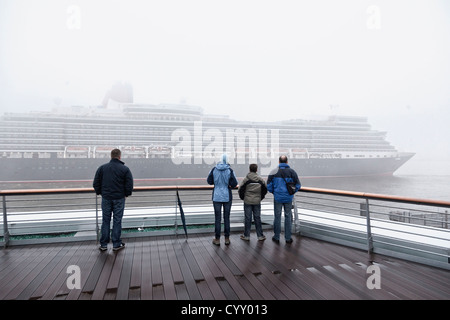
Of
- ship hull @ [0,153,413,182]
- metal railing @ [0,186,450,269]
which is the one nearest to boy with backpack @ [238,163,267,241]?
metal railing @ [0,186,450,269]

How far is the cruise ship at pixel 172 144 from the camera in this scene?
68.0 ft

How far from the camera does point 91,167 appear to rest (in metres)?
21.2

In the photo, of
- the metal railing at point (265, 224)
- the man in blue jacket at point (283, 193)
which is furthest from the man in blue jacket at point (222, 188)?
the man in blue jacket at point (283, 193)

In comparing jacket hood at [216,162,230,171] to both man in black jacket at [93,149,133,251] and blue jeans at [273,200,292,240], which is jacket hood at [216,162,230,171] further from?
man in black jacket at [93,149,133,251]

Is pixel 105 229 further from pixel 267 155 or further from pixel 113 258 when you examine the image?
pixel 267 155

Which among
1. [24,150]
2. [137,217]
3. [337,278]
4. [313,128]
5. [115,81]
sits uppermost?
[115,81]

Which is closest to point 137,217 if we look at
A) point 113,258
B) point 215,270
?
point 113,258

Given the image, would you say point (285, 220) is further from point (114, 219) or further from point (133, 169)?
point (133, 169)

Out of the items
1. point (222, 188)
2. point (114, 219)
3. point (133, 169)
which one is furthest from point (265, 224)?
point (133, 169)

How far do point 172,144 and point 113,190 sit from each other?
21644 mm

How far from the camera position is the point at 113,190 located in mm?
2447

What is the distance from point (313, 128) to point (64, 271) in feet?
93.0

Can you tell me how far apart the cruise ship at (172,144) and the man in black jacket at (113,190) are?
1972 centimetres

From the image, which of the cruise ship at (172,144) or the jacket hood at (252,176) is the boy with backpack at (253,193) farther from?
the cruise ship at (172,144)
